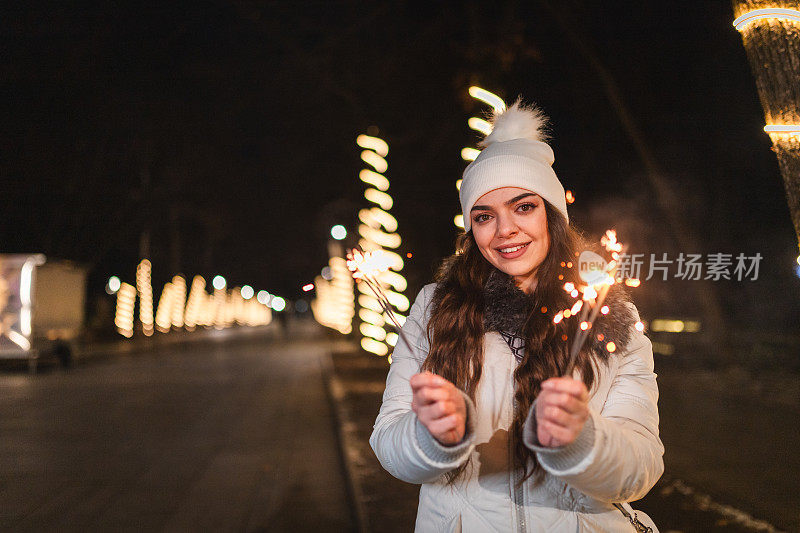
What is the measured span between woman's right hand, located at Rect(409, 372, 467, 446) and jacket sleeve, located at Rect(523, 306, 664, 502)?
7.6 inches

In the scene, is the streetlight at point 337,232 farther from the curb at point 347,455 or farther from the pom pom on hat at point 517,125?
the curb at point 347,455

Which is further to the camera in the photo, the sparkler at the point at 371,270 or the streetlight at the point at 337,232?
the streetlight at the point at 337,232

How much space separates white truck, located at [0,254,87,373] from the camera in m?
21.8

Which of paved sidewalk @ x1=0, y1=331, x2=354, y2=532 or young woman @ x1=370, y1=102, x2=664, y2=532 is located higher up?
young woman @ x1=370, y1=102, x2=664, y2=532

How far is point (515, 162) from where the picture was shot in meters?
2.40

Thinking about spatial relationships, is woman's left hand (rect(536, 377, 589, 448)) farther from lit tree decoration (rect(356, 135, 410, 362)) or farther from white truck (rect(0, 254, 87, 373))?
white truck (rect(0, 254, 87, 373))

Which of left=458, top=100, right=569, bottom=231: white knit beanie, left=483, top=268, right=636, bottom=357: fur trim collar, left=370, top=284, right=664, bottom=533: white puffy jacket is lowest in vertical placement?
left=370, top=284, right=664, bottom=533: white puffy jacket

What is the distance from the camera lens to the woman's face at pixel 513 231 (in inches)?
94.8

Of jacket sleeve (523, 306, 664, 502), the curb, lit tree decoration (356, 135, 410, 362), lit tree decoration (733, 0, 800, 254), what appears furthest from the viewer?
lit tree decoration (356, 135, 410, 362)

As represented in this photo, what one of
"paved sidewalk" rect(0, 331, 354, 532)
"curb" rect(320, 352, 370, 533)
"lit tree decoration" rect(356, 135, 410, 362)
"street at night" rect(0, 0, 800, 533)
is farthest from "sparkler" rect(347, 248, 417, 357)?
"lit tree decoration" rect(356, 135, 410, 362)

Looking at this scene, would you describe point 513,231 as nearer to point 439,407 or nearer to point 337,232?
point 337,232

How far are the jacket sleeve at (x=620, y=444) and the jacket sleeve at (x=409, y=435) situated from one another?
234 millimetres

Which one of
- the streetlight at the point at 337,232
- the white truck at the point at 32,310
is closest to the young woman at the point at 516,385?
the streetlight at the point at 337,232

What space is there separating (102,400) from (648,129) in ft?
41.8
